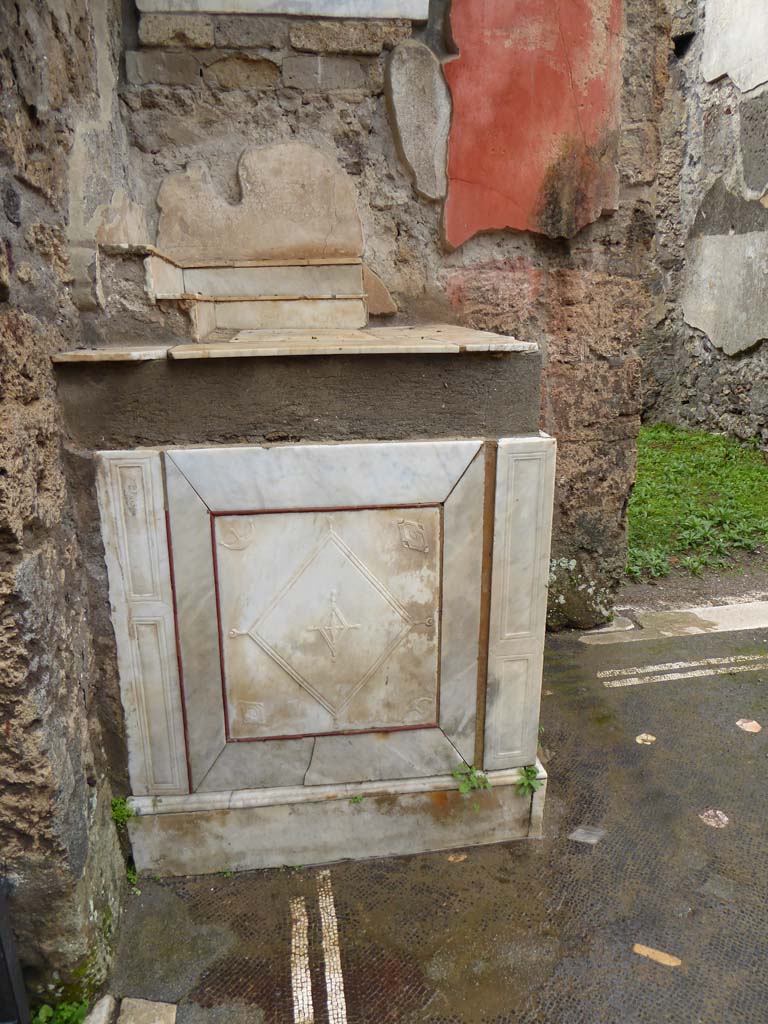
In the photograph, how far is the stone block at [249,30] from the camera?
2.67 metres

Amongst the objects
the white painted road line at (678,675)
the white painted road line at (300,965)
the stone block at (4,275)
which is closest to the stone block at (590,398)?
the white painted road line at (678,675)

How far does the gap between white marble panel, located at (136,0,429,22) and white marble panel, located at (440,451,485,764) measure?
1945mm

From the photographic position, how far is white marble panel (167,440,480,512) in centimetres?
185

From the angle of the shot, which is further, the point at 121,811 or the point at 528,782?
the point at 528,782

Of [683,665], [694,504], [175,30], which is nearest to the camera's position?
[175,30]

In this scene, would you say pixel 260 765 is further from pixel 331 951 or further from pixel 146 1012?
pixel 146 1012

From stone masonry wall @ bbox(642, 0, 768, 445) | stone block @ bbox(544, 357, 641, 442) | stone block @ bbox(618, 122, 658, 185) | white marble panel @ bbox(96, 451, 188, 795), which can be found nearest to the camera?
white marble panel @ bbox(96, 451, 188, 795)

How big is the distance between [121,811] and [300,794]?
0.52 metres

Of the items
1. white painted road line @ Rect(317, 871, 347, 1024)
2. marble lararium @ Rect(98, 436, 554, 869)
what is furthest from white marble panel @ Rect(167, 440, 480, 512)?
white painted road line @ Rect(317, 871, 347, 1024)

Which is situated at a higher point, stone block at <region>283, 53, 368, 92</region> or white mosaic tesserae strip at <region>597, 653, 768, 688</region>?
stone block at <region>283, 53, 368, 92</region>

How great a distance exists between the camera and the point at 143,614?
6.32 feet

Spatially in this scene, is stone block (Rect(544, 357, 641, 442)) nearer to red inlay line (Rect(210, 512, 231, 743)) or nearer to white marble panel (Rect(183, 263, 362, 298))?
white marble panel (Rect(183, 263, 362, 298))

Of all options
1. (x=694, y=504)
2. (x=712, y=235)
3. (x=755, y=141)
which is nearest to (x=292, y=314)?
(x=694, y=504)

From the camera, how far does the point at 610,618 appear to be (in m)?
3.81
